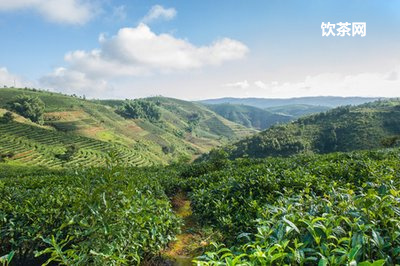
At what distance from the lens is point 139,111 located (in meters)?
183

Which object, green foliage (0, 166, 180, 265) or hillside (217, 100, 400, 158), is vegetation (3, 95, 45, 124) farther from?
green foliage (0, 166, 180, 265)

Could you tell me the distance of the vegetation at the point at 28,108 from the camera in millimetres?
109625

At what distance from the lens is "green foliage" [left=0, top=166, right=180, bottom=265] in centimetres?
397

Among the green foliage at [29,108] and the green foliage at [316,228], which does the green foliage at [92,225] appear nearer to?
the green foliage at [316,228]

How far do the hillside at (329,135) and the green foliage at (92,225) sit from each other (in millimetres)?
67760

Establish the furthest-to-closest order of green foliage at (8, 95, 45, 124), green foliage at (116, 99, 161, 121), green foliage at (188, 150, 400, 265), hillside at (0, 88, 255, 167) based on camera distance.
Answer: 1. green foliage at (116, 99, 161, 121)
2. green foliage at (8, 95, 45, 124)
3. hillside at (0, 88, 255, 167)
4. green foliage at (188, 150, 400, 265)

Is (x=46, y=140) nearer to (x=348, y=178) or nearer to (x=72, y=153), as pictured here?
(x=72, y=153)

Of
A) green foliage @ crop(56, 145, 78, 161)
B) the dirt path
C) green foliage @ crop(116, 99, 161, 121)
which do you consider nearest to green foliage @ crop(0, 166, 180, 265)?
the dirt path

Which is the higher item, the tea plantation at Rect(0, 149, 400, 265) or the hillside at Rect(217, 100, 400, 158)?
the tea plantation at Rect(0, 149, 400, 265)

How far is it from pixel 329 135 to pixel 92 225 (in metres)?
92.3

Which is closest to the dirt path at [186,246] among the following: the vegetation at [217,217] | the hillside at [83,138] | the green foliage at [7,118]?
the vegetation at [217,217]

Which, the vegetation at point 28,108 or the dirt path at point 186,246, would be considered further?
the vegetation at point 28,108

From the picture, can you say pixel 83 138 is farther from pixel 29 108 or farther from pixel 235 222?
pixel 235 222

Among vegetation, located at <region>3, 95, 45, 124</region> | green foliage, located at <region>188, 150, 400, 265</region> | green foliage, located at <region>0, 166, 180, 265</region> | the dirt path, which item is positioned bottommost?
the dirt path
